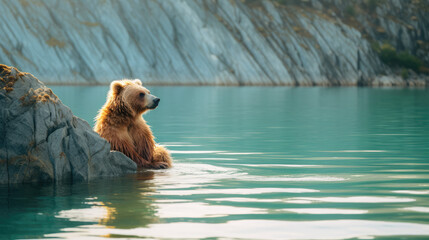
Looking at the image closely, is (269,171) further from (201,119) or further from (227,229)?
(201,119)

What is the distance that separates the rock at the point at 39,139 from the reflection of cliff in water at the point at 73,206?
1.37ft

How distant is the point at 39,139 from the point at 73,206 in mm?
2648

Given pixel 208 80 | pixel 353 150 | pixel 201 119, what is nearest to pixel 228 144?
pixel 353 150

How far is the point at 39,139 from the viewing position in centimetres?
1270

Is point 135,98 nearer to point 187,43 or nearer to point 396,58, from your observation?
point 187,43

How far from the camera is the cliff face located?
8919 centimetres

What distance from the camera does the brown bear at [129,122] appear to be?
1424 centimetres

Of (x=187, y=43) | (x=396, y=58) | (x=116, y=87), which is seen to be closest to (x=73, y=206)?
(x=116, y=87)

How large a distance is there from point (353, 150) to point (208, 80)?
3151 inches

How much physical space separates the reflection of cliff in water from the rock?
1.37 ft

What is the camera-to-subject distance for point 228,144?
20.7 meters

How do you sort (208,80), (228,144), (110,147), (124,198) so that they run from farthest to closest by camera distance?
(208,80)
(228,144)
(110,147)
(124,198)

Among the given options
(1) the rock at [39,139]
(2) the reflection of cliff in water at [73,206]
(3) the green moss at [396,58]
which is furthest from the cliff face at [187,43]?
(2) the reflection of cliff in water at [73,206]

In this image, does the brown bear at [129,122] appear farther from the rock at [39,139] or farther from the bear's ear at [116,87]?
the rock at [39,139]
